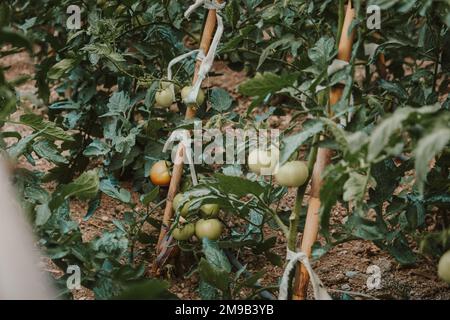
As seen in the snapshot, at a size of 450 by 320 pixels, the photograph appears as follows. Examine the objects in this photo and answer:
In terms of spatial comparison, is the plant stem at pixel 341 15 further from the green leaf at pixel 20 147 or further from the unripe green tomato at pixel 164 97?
the green leaf at pixel 20 147

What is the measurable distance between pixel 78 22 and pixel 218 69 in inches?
40.1

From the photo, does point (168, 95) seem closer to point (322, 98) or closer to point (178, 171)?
point (178, 171)

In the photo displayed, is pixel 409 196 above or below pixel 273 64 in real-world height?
below

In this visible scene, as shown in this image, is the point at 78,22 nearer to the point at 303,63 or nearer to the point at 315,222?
the point at 303,63

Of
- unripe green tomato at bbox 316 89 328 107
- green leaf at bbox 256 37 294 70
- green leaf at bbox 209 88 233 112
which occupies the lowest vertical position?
unripe green tomato at bbox 316 89 328 107

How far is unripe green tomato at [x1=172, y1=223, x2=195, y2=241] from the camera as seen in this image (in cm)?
134

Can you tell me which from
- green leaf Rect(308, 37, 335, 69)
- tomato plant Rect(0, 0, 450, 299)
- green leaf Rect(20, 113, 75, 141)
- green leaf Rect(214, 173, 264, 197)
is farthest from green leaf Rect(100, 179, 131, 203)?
green leaf Rect(308, 37, 335, 69)

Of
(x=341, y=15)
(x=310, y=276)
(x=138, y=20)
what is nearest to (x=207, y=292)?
(x=310, y=276)

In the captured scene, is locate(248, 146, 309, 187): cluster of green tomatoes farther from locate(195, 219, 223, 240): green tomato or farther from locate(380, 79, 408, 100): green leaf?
locate(380, 79, 408, 100): green leaf

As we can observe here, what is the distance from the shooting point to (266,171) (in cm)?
115

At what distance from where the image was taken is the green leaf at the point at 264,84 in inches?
39.2

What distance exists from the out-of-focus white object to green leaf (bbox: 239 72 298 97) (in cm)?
38
